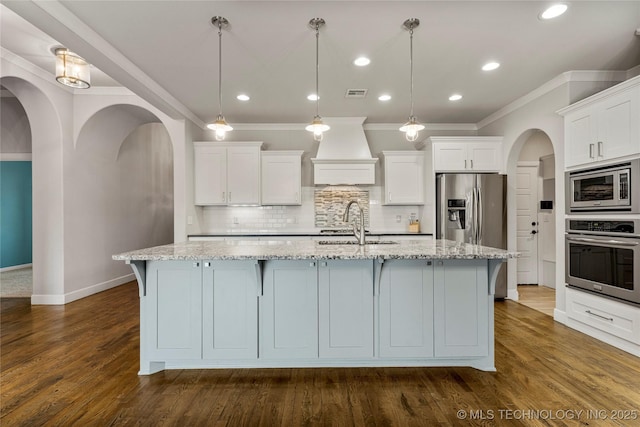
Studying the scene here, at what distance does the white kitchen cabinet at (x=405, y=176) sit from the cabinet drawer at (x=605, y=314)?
2.49 metres

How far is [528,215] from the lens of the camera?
219 inches

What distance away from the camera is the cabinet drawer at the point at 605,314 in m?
2.90

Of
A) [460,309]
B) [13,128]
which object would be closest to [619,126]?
[460,309]

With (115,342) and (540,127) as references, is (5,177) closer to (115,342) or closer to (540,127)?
(115,342)

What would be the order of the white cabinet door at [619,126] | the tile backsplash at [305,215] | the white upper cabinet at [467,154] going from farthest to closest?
the tile backsplash at [305,215] < the white upper cabinet at [467,154] < the white cabinet door at [619,126]

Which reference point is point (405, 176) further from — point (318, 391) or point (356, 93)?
point (318, 391)

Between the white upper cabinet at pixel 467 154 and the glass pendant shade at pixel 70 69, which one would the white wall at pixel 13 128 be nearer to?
the glass pendant shade at pixel 70 69

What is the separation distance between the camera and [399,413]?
6.57 ft

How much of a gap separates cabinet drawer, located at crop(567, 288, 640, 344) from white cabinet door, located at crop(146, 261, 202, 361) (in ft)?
12.2

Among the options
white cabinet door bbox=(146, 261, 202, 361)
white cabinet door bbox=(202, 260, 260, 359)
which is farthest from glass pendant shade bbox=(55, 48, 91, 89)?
white cabinet door bbox=(202, 260, 260, 359)

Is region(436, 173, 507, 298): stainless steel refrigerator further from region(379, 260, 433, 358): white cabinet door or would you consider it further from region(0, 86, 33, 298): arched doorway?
region(0, 86, 33, 298): arched doorway

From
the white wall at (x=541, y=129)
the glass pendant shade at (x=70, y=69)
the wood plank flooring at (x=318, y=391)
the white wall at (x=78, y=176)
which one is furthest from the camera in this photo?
the white wall at (x=78, y=176)

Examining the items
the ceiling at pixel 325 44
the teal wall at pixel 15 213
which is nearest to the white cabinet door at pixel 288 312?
the ceiling at pixel 325 44

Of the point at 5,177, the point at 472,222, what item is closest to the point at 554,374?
the point at 472,222
